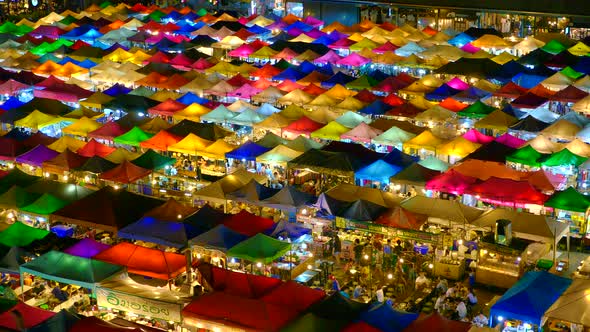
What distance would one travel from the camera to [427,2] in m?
39.3

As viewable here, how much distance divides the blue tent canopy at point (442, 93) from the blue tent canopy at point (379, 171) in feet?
23.1

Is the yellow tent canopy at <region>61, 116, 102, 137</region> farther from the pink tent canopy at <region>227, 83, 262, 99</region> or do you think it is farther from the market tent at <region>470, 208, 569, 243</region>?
the market tent at <region>470, 208, 569, 243</region>

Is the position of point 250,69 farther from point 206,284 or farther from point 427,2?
point 206,284

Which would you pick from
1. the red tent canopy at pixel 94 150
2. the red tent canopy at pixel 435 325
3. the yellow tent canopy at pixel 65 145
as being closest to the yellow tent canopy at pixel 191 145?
the red tent canopy at pixel 94 150

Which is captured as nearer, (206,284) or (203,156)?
A: (206,284)

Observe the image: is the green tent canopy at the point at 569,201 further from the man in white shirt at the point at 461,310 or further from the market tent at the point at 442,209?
the man in white shirt at the point at 461,310

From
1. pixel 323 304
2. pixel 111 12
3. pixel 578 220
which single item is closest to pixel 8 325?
pixel 323 304

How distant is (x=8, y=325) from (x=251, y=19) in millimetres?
30933

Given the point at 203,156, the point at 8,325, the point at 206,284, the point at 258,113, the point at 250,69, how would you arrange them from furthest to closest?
the point at 250,69
the point at 258,113
the point at 203,156
the point at 206,284
the point at 8,325

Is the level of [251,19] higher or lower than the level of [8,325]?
lower

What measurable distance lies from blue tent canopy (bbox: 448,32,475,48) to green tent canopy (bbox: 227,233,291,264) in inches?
850

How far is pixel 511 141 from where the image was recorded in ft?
67.5

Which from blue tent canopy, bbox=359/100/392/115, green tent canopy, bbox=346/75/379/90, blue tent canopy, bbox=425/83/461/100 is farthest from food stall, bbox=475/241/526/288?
green tent canopy, bbox=346/75/379/90

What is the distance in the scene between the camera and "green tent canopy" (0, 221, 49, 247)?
50.5 ft
